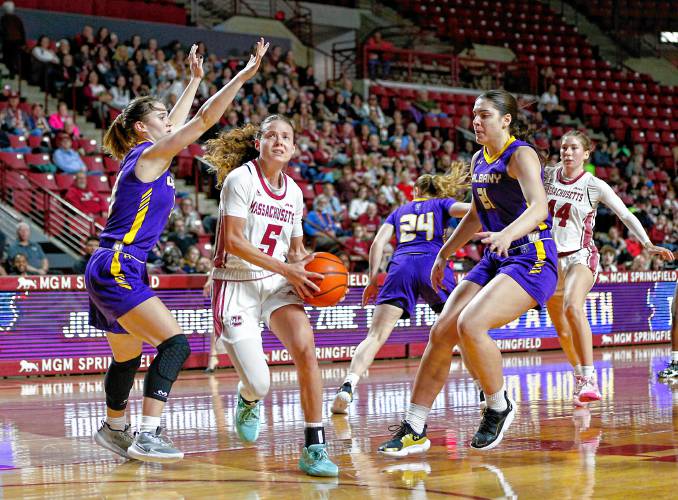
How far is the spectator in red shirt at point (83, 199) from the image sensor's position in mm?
16047

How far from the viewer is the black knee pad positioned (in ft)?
21.5

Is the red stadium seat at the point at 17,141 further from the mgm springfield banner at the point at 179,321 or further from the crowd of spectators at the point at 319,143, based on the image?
the mgm springfield banner at the point at 179,321

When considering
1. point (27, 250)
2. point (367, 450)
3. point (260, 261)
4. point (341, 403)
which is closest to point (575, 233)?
point (341, 403)

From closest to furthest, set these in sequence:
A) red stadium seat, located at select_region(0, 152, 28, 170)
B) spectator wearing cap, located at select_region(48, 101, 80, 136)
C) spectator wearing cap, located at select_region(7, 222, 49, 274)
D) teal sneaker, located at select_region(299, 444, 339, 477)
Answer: teal sneaker, located at select_region(299, 444, 339, 477), spectator wearing cap, located at select_region(7, 222, 49, 274), red stadium seat, located at select_region(0, 152, 28, 170), spectator wearing cap, located at select_region(48, 101, 80, 136)

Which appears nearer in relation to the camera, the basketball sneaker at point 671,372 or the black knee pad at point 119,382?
the black knee pad at point 119,382

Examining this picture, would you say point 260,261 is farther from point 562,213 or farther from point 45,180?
point 45,180

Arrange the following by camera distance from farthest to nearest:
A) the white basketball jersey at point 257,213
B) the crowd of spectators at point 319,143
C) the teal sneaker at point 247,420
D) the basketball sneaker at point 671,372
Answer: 1. the crowd of spectators at point 319,143
2. the basketball sneaker at point 671,372
3. the teal sneaker at point 247,420
4. the white basketball jersey at point 257,213

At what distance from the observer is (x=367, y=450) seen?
650 cm

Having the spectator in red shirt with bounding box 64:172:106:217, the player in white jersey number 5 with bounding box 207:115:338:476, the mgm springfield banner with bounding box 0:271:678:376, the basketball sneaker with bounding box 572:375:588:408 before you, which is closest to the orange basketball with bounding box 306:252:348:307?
the player in white jersey number 5 with bounding box 207:115:338:476

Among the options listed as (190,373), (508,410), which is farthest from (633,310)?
(508,410)

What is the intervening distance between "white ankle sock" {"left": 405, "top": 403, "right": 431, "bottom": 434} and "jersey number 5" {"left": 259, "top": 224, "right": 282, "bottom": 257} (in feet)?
4.28

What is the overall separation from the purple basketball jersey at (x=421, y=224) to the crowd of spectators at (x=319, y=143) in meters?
5.35

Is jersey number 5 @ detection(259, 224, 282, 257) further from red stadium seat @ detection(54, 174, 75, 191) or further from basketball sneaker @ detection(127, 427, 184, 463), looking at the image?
red stadium seat @ detection(54, 174, 75, 191)

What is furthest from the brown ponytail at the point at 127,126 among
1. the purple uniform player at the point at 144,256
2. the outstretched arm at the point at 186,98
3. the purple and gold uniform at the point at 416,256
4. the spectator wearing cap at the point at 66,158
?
the spectator wearing cap at the point at 66,158
